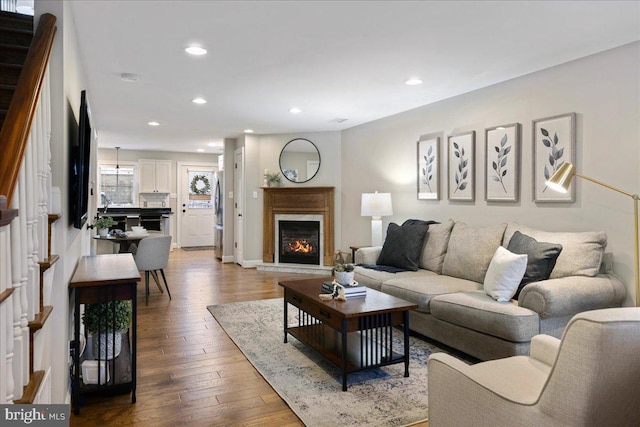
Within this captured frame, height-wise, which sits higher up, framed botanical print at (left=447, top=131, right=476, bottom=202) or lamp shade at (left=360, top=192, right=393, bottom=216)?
framed botanical print at (left=447, top=131, right=476, bottom=202)

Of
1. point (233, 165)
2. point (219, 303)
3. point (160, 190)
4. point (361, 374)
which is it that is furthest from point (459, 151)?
point (160, 190)

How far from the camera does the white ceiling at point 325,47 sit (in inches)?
102

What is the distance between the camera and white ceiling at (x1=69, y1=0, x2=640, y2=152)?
2601 mm

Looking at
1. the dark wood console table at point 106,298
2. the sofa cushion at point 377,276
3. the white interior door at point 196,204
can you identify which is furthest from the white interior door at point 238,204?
the dark wood console table at point 106,298

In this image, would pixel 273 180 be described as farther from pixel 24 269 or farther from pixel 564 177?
pixel 24 269

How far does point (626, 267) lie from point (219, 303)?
13.1ft

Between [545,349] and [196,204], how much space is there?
31.8 feet

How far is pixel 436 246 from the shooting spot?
4.31 meters

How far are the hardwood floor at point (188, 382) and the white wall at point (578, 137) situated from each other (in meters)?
2.65

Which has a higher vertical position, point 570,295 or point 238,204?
point 238,204

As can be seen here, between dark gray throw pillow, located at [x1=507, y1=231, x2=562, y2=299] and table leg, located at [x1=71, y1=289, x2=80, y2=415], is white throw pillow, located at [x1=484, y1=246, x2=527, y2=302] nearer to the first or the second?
dark gray throw pillow, located at [x1=507, y1=231, x2=562, y2=299]

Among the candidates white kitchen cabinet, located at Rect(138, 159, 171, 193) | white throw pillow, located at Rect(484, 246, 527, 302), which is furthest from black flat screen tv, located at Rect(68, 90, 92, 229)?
white kitchen cabinet, located at Rect(138, 159, 171, 193)

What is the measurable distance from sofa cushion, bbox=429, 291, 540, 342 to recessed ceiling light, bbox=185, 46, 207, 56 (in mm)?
2689

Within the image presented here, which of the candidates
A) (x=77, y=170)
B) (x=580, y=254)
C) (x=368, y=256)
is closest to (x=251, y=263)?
(x=368, y=256)
